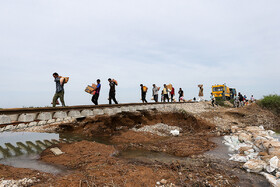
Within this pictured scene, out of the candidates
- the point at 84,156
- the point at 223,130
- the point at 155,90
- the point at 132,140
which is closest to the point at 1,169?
the point at 84,156

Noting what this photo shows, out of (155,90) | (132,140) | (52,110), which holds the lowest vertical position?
(132,140)

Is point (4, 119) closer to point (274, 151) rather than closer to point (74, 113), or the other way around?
point (74, 113)

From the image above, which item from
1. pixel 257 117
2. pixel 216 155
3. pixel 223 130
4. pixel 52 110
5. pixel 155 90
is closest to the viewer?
pixel 216 155

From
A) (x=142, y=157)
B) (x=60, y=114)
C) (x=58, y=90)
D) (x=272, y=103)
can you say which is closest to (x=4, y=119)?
(x=60, y=114)

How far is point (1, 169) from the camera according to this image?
5.52 metres

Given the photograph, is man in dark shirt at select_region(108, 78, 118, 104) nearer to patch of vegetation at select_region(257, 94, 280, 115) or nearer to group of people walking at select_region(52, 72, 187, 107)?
group of people walking at select_region(52, 72, 187, 107)

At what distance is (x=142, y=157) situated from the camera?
711 cm

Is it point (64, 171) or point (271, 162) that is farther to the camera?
point (64, 171)

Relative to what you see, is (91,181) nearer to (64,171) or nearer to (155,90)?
(64,171)

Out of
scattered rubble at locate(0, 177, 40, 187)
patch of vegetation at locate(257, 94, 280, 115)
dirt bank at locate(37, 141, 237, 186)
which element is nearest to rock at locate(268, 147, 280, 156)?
dirt bank at locate(37, 141, 237, 186)

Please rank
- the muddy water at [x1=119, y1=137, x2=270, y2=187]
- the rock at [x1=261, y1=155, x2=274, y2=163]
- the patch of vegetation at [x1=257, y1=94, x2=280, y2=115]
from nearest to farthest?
the muddy water at [x1=119, y1=137, x2=270, y2=187] → the rock at [x1=261, y1=155, x2=274, y2=163] → the patch of vegetation at [x1=257, y1=94, x2=280, y2=115]

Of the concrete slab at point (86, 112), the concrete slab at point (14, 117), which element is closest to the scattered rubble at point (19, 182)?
the concrete slab at point (14, 117)

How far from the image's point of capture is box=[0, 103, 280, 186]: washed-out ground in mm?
4648

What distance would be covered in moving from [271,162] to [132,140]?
21.8ft
